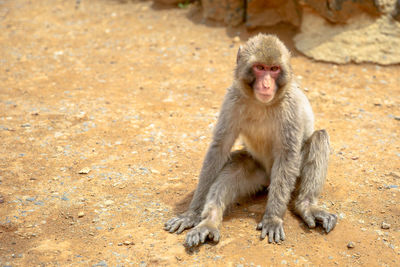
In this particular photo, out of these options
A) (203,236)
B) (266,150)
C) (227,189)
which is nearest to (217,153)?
(227,189)

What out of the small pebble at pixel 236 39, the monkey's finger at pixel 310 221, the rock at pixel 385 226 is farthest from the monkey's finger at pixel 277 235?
the small pebble at pixel 236 39

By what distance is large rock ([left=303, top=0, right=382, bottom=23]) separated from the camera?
321 inches

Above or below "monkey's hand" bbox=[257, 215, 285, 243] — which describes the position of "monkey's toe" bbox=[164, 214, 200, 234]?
below

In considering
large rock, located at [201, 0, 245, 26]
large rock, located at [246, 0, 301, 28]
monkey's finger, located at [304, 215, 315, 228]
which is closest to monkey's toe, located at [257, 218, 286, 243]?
monkey's finger, located at [304, 215, 315, 228]

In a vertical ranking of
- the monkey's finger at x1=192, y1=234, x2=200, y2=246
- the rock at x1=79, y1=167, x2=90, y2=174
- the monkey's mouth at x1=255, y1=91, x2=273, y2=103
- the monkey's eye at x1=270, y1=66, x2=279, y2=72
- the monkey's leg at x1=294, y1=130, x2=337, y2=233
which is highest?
the monkey's eye at x1=270, y1=66, x2=279, y2=72

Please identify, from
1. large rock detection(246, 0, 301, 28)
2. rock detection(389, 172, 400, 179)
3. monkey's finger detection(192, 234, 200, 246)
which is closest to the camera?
monkey's finger detection(192, 234, 200, 246)

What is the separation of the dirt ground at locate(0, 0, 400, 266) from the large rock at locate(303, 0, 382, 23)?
35.0 inches

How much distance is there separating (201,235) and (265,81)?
5.06 feet

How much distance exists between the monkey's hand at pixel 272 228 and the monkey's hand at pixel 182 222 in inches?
25.4

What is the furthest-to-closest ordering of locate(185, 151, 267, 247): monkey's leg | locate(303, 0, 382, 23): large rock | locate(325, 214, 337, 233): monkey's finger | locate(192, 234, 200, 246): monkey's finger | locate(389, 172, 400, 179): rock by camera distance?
1. locate(303, 0, 382, 23): large rock
2. locate(389, 172, 400, 179): rock
3. locate(325, 214, 337, 233): monkey's finger
4. locate(185, 151, 267, 247): monkey's leg
5. locate(192, 234, 200, 246): monkey's finger

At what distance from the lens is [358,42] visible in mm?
8359

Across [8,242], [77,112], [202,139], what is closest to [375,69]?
[202,139]

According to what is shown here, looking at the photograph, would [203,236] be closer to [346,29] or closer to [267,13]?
[346,29]

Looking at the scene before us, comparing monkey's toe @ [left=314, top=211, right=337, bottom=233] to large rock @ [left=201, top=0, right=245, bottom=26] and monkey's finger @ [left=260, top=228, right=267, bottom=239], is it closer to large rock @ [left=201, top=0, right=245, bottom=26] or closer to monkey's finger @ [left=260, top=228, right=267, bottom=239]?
monkey's finger @ [left=260, top=228, right=267, bottom=239]
